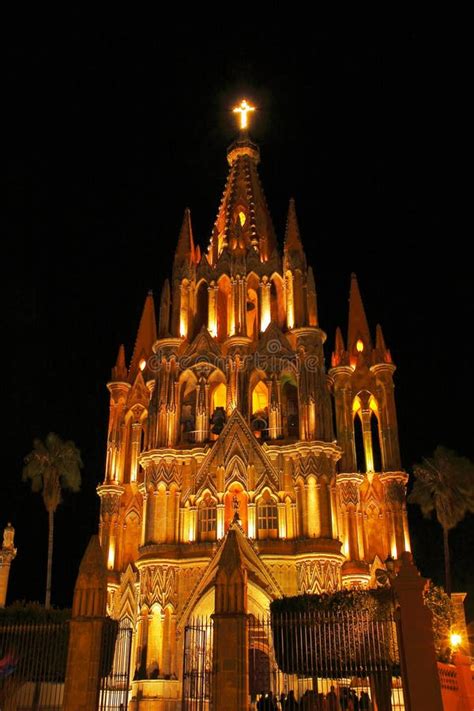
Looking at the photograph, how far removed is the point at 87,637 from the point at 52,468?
97.5 ft

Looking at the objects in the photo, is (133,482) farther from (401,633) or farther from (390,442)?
(401,633)

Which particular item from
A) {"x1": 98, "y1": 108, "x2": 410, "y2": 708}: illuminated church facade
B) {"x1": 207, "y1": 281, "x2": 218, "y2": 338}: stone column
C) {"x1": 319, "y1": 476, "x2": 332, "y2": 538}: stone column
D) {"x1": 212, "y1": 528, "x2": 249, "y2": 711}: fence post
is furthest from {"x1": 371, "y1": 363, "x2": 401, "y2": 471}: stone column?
{"x1": 212, "y1": 528, "x2": 249, "y2": 711}: fence post

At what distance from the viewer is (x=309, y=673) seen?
22.5 m

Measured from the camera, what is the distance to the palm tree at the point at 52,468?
48.4 meters

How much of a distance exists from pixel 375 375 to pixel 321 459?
9.78 metres

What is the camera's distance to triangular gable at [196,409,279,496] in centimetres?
4009

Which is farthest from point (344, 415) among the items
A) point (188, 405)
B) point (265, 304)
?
point (188, 405)

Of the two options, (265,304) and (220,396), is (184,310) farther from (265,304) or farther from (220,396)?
(220,396)

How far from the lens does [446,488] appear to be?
152 feet

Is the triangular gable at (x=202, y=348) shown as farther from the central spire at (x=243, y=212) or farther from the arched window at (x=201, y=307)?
the central spire at (x=243, y=212)

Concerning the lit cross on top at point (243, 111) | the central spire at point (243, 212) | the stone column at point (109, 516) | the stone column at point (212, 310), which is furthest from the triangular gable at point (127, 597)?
the lit cross on top at point (243, 111)

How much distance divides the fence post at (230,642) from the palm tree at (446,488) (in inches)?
1125

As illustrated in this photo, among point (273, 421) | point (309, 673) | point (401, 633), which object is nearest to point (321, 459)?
point (273, 421)

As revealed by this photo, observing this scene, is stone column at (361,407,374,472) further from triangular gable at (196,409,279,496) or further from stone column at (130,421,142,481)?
stone column at (130,421,142,481)
